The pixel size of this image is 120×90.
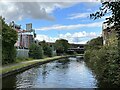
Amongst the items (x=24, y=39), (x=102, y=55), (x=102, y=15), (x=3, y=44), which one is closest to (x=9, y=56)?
(x=3, y=44)

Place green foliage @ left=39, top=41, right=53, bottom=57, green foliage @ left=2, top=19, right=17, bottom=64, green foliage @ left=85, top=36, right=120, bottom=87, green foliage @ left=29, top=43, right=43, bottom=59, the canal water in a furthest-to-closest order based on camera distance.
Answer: green foliage @ left=39, top=41, right=53, bottom=57
green foliage @ left=29, top=43, right=43, bottom=59
green foliage @ left=2, top=19, right=17, bottom=64
the canal water
green foliage @ left=85, top=36, right=120, bottom=87

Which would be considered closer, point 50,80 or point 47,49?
point 50,80

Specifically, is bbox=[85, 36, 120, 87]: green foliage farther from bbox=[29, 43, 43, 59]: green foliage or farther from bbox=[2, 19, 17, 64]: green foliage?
bbox=[29, 43, 43, 59]: green foliage

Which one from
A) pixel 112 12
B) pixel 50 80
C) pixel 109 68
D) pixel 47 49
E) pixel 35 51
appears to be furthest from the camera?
pixel 47 49

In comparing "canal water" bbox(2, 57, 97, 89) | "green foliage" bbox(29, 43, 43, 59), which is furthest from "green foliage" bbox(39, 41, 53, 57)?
"canal water" bbox(2, 57, 97, 89)

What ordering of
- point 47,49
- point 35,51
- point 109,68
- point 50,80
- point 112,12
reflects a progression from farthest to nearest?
1. point 47,49
2. point 35,51
3. point 50,80
4. point 109,68
5. point 112,12

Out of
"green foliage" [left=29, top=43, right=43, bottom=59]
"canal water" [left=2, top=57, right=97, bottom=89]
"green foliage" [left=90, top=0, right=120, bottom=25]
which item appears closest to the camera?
"green foliage" [left=90, top=0, right=120, bottom=25]

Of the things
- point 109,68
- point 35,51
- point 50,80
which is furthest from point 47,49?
point 109,68

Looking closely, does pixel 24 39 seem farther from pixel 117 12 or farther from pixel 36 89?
pixel 117 12

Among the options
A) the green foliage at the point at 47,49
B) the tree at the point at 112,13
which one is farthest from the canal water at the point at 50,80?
the green foliage at the point at 47,49

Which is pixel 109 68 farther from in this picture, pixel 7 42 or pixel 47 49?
pixel 47 49

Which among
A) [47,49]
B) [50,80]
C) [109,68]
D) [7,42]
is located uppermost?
[7,42]

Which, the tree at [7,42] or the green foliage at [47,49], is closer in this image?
the tree at [7,42]

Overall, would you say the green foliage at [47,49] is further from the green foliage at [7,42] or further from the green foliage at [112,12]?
the green foliage at [112,12]
